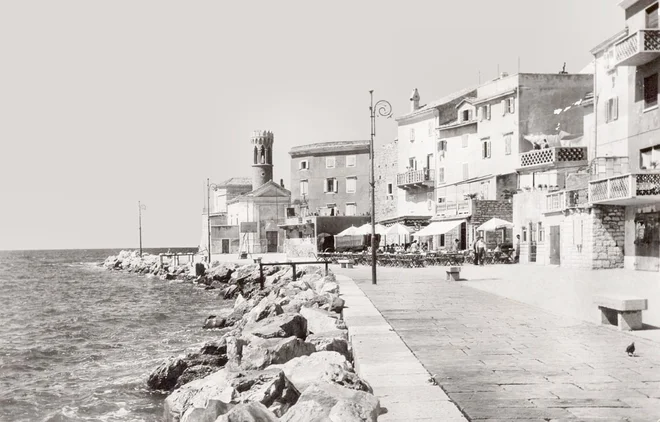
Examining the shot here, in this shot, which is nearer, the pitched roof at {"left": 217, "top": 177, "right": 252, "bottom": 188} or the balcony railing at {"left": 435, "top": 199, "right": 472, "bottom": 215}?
the balcony railing at {"left": 435, "top": 199, "right": 472, "bottom": 215}

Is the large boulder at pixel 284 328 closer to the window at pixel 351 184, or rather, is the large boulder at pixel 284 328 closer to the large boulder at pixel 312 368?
the large boulder at pixel 312 368

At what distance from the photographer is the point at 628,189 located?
89.9 feet

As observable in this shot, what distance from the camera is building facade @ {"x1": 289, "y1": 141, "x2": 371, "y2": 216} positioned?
7488cm

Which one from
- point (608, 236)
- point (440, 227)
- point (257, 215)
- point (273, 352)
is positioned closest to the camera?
point (273, 352)

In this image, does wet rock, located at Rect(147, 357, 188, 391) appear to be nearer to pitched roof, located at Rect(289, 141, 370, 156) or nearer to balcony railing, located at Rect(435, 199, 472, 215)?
balcony railing, located at Rect(435, 199, 472, 215)

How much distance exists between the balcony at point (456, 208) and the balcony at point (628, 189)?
15.8 metres

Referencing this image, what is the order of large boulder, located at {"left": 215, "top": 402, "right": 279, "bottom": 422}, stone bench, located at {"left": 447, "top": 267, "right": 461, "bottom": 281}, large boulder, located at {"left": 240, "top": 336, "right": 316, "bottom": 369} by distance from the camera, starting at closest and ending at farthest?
large boulder, located at {"left": 215, "top": 402, "right": 279, "bottom": 422} → large boulder, located at {"left": 240, "top": 336, "right": 316, "bottom": 369} → stone bench, located at {"left": 447, "top": 267, "right": 461, "bottom": 281}

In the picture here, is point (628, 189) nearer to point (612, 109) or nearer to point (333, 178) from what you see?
point (612, 109)

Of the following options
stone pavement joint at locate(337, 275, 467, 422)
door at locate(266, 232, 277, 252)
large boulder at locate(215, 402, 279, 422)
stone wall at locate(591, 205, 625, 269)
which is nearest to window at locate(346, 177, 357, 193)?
door at locate(266, 232, 277, 252)

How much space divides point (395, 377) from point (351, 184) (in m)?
68.0

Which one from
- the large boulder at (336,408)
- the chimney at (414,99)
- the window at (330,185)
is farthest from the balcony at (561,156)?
the large boulder at (336,408)

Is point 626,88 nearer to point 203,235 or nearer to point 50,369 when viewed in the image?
point 50,369

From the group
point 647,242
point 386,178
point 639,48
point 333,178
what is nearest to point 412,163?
point 386,178

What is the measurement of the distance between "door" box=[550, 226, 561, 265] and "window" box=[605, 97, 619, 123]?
5578mm
